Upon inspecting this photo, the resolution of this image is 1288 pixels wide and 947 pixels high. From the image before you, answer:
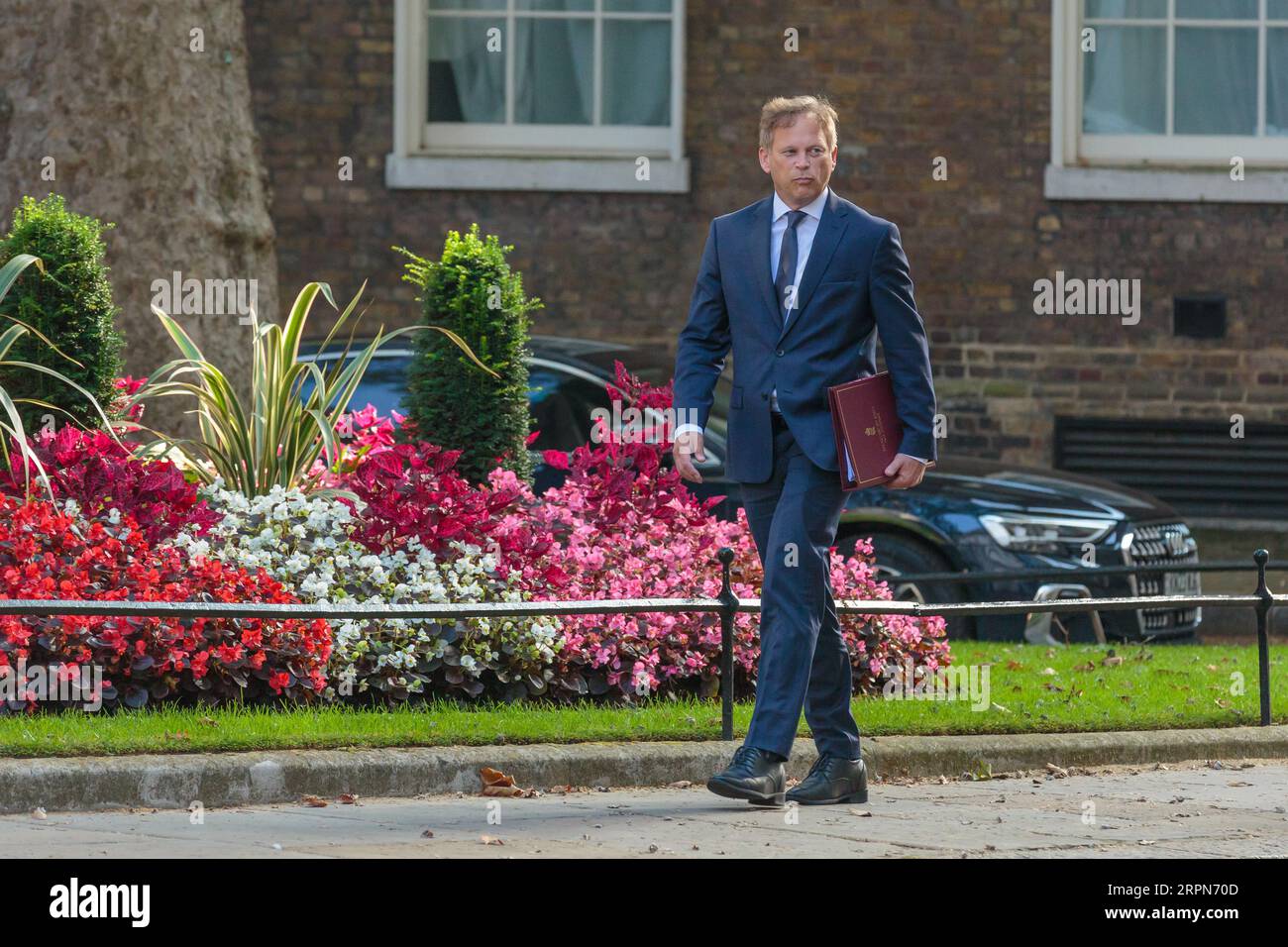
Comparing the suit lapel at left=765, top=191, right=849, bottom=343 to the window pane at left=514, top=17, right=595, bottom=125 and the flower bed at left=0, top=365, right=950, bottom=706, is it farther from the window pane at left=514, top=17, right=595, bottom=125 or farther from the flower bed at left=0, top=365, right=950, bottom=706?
the window pane at left=514, top=17, right=595, bottom=125

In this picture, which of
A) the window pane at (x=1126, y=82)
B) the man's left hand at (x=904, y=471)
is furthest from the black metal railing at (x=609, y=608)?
the window pane at (x=1126, y=82)

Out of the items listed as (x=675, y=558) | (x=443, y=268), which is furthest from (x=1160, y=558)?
(x=443, y=268)

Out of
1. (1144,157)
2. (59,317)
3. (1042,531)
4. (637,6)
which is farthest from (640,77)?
(59,317)

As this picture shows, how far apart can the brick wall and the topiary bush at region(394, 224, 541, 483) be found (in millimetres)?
6302

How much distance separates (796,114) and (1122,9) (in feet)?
32.4

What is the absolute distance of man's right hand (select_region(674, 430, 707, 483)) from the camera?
5926mm

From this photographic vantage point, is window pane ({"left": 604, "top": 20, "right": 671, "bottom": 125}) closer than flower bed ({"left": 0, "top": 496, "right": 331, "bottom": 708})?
No

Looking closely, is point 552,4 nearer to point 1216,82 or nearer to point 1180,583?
point 1216,82

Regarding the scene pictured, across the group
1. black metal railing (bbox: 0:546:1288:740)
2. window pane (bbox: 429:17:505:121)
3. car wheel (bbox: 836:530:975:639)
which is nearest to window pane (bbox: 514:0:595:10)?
window pane (bbox: 429:17:505:121)

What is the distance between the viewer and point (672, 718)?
7.20 m

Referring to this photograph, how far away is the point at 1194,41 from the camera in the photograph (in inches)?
596

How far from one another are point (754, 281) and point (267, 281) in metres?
4.67

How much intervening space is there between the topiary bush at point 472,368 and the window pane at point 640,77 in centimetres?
676

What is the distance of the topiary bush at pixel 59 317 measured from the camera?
7926 mm
